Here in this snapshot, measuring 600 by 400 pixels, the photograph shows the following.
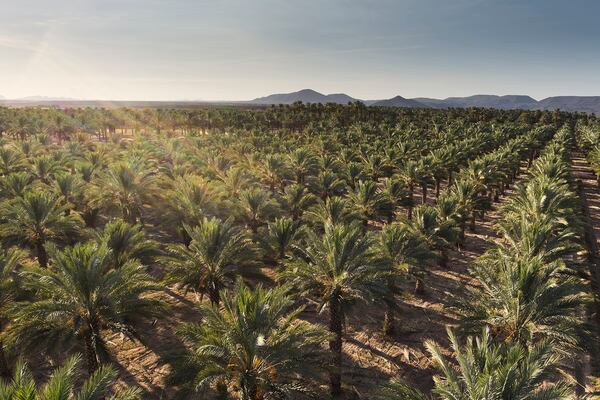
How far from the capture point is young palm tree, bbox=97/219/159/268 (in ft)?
69.2

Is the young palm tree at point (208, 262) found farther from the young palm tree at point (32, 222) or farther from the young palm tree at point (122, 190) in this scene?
the young palm tree at point (122, 190)

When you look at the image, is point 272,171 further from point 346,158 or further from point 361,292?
point 361,292

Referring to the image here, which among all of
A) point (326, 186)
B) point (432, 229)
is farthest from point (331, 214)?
point (326, 186)

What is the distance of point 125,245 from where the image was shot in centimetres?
2189

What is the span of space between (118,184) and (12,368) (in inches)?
605

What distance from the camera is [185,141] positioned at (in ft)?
225

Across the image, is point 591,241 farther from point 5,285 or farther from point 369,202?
point 5,285

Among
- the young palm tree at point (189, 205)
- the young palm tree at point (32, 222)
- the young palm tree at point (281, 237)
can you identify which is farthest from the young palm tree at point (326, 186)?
the young palm tree at point (32, 222)

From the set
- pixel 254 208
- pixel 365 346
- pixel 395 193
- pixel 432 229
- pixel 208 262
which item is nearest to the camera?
pixel 208 262

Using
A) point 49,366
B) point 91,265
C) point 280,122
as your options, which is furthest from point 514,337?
point 280,122

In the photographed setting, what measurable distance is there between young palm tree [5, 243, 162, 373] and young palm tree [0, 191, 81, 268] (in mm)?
9745

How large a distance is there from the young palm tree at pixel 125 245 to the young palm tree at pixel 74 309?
5406mm

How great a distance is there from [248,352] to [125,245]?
12411 mm

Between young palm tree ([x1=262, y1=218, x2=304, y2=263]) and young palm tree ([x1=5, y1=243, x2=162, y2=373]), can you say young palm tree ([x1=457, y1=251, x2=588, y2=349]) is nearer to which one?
young palm tree ([x1=262, y1=218, x2=304, y2=263])
